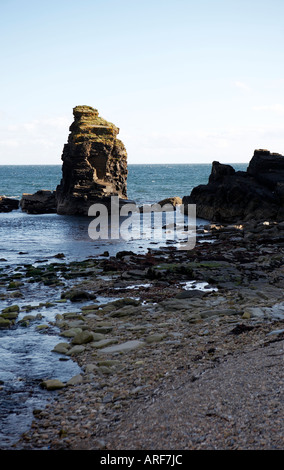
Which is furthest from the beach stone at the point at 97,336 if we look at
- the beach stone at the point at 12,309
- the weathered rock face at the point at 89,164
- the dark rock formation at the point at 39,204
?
the dark rock formation at the point at 39,204

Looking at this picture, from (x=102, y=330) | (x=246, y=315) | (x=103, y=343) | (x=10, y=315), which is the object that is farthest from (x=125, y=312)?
(x=246, y=315)

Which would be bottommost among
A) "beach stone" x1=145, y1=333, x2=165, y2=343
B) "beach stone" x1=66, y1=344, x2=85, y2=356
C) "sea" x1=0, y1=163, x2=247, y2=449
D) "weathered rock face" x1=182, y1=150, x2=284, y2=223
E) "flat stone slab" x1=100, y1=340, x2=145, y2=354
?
"sea" x1=0, y1=163, x2=247, y2=449

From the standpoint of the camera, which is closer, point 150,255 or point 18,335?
point 18,335

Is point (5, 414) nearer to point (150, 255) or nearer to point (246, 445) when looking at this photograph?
point (246, 445)

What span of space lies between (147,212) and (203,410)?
46543 millimetres

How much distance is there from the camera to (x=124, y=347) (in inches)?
401

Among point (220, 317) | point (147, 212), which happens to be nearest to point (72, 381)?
point (220, 317)

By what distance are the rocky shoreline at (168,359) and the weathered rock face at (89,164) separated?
103 ft

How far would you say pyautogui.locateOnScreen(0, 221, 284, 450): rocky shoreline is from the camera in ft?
20.2

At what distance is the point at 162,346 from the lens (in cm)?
1011

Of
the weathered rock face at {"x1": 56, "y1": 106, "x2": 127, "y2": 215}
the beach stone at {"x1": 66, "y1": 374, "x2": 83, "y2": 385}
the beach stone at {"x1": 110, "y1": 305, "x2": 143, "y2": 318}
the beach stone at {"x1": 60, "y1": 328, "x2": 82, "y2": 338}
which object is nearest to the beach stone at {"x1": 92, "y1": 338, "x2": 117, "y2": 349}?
the beach stone at {"x1": 60, "y1": 328, "x2": 82, "y2": 338}

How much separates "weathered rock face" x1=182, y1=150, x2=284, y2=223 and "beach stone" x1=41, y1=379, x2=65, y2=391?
29.9 metres

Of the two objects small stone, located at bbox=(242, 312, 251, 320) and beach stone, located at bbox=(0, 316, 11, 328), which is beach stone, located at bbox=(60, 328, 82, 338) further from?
small stone, located at bbox=(242, 312, 251, 320)

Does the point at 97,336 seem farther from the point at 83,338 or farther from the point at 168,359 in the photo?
the point at 168,359
